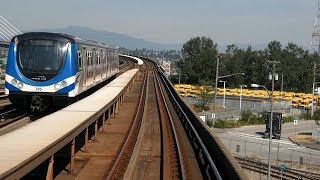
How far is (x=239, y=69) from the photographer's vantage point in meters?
137

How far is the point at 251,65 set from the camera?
442 ft

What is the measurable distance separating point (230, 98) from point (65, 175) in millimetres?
81426

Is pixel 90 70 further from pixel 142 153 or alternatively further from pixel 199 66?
pixel 199 66

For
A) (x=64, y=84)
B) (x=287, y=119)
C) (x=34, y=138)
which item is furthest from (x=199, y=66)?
(x=34, y=138)

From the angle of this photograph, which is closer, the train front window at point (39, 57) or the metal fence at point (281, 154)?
the train front window at point (39, 57)

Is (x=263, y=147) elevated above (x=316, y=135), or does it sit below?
below

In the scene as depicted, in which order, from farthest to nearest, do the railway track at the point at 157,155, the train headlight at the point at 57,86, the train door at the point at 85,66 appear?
1. the train door at the point at 85,66
2. the train headlight at the point at 57,86
3. the railway track at the point at 157,155

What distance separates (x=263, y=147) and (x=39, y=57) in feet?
131

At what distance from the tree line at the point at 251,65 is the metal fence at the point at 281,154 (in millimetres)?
68557

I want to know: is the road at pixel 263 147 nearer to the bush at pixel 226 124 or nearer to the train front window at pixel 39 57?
the bush at pixel 226 124

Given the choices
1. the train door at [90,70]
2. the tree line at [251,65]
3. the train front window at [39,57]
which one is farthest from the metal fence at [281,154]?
the tree line at [251,65]

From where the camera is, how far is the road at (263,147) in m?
46.8

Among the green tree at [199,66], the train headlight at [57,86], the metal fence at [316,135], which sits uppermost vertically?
the green tree at [199,66]

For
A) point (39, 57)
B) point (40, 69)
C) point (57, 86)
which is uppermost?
point (39, 57)
